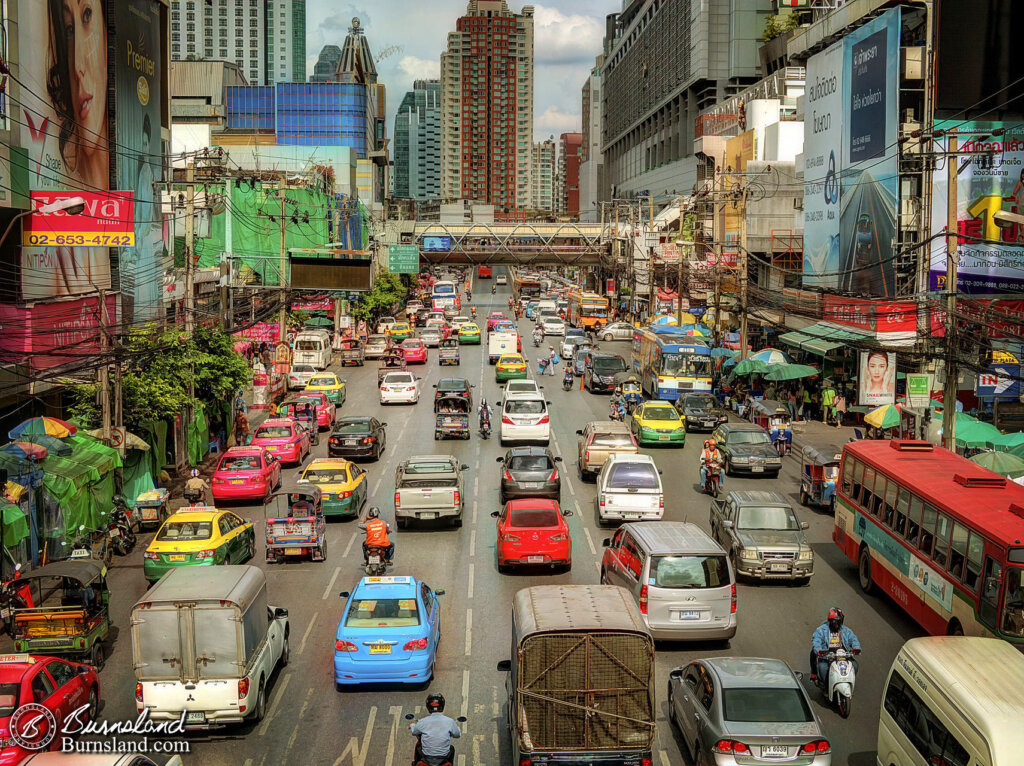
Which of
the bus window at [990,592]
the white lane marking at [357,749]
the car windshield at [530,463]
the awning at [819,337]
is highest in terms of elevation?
the awning at [819,337]

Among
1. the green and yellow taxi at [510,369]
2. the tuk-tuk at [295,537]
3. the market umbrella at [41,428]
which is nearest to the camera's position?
the tuk-tuk at [295,537]

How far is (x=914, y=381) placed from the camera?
31344 millimetres

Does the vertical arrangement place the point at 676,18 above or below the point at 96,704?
above

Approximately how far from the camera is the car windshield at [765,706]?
41.6ft

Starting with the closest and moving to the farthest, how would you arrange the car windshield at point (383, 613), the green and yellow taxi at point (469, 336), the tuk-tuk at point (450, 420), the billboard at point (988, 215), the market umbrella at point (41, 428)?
the car windshield at point (383, 613) → the market umbrella at point (41, 428) → the tuk-tuk at point (450, 420) → the billboard at point (988, 215) → the green and yellow taxi at point (469, 336)

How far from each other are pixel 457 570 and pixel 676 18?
119 meters

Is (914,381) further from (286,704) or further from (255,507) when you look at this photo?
(286,704)

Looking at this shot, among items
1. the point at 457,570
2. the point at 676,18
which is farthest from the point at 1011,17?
the point at 676,18

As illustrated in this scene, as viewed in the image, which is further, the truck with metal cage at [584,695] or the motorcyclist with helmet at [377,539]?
the motorcyclist with helmet at [377,539]

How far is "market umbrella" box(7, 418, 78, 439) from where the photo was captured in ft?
83.5

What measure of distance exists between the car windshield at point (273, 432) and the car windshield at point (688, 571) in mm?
19750

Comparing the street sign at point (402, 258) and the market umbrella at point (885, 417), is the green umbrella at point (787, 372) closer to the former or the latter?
the market umbrella at point (885, 417)

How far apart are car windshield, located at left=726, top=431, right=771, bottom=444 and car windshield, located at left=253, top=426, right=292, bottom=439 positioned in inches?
557

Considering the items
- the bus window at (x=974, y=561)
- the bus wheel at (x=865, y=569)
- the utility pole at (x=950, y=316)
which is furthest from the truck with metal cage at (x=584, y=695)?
the utility pole at (x=950, y=316)
